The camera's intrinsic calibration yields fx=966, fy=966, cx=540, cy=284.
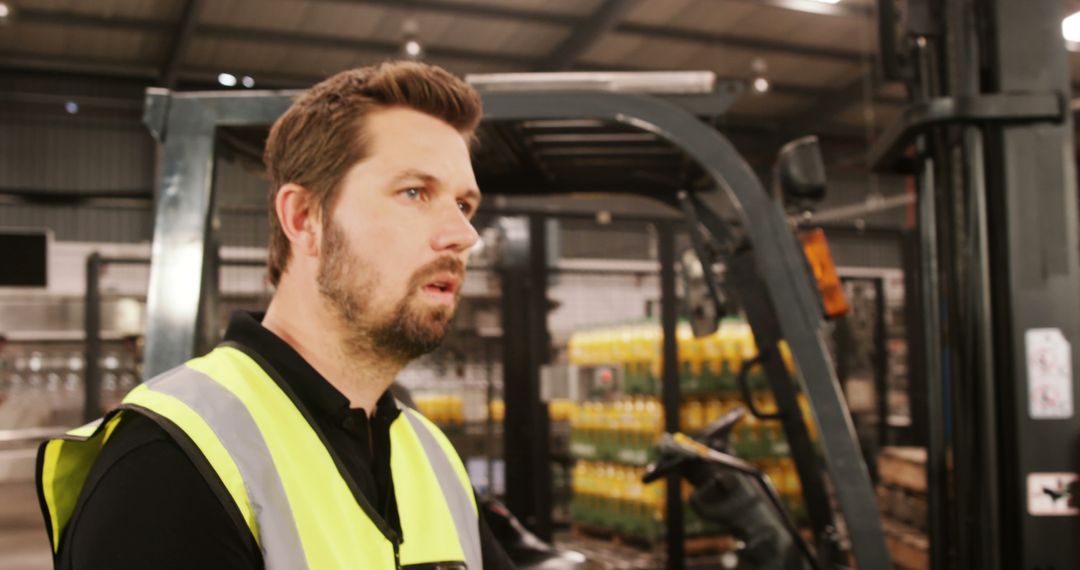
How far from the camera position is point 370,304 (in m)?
1.29

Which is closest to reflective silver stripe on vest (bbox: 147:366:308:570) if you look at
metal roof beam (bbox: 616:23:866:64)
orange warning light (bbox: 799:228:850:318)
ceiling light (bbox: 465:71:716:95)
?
ceiling light (bbox: 465:71:716:95)

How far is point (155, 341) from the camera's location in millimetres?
2225

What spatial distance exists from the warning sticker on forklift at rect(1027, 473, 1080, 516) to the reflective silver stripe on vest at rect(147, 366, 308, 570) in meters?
2.13

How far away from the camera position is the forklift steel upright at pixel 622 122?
225cm

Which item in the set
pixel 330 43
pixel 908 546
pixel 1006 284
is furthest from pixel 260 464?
pixel 330 43

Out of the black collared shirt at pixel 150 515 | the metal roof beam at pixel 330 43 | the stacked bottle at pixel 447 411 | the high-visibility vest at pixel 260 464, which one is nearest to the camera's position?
the black collared shirt at pixel 150 515

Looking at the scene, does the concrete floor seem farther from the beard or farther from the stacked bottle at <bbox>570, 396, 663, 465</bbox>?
the beard

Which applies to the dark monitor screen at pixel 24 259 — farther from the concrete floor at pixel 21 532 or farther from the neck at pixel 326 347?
the neck at pixel 326 347

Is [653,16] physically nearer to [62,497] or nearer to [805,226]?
[805,226]

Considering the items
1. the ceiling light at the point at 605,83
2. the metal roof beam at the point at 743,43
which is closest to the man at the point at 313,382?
the ceiling light at the point at 605,83

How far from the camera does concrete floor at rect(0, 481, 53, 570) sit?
5145 millimetres

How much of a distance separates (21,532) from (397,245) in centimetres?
548

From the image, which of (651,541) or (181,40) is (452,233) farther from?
(181,40)

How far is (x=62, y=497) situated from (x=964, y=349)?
230cm
